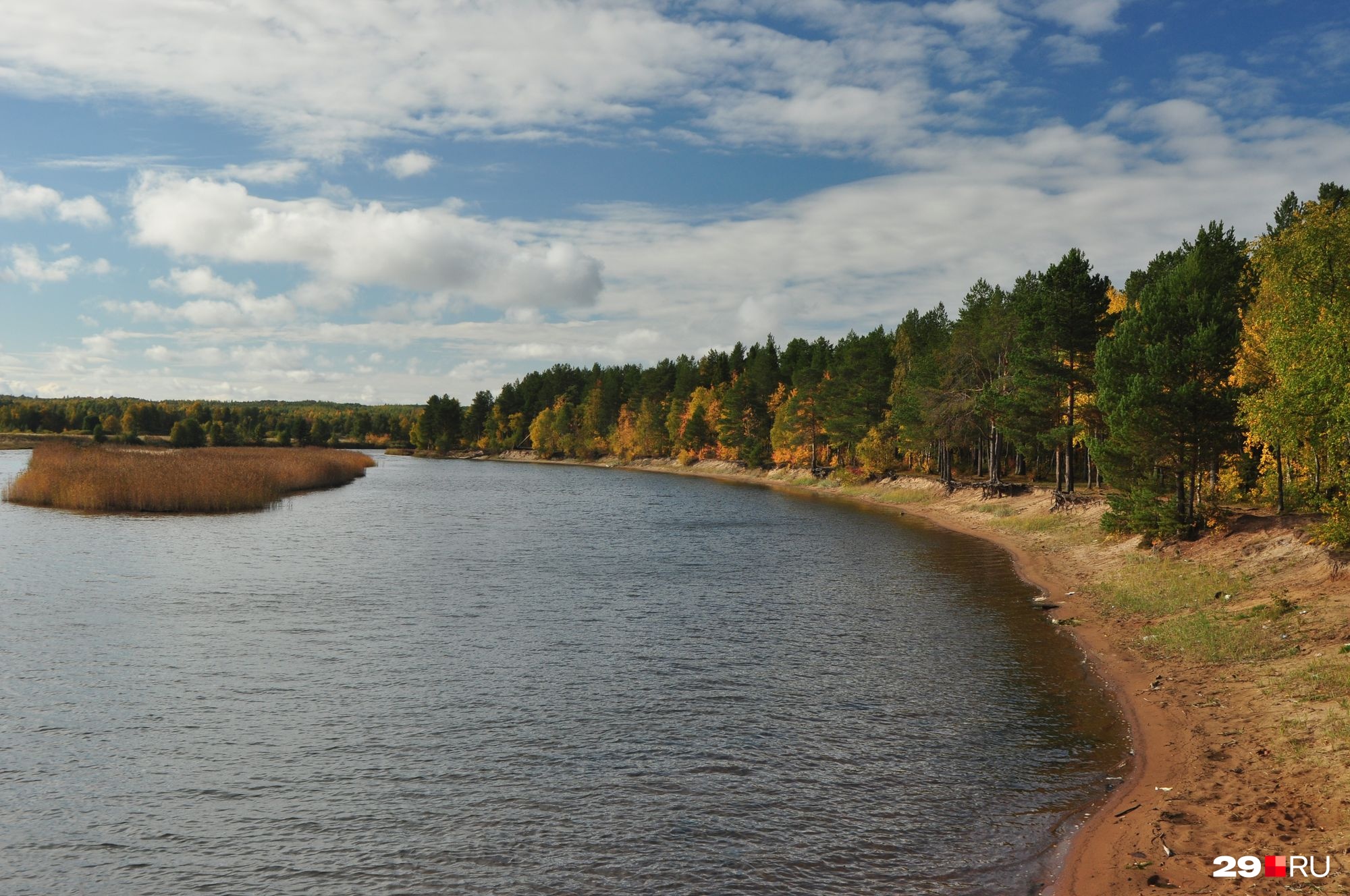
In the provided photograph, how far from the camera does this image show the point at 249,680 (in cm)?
2395

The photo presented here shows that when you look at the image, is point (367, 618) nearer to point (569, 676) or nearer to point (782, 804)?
point (569, 676)

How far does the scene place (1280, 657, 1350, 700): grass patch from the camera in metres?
19.2

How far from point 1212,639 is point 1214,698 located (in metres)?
4.82

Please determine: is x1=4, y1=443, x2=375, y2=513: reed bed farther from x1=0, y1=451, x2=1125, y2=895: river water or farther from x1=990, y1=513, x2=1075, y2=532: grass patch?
x1=990, y1=513, x2=1075, y2=532: grass patch

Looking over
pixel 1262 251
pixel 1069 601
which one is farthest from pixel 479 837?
pixel 1262 251

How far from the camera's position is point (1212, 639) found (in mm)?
25547

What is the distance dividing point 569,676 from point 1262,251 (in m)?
32.6

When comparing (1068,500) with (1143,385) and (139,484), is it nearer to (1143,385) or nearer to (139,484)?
(1143,385)

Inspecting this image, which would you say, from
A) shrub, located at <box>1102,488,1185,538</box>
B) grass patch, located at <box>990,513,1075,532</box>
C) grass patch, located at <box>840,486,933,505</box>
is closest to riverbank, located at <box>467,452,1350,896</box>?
shrub, located at <box>1102,488,1185,538</box>

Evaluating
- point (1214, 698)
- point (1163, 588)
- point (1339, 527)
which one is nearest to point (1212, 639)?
point (1214, 698)

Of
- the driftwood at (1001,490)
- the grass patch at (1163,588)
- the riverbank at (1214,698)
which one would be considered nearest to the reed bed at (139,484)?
the riverbank at (1214,698)

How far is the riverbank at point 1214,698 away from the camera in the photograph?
13961 mm
